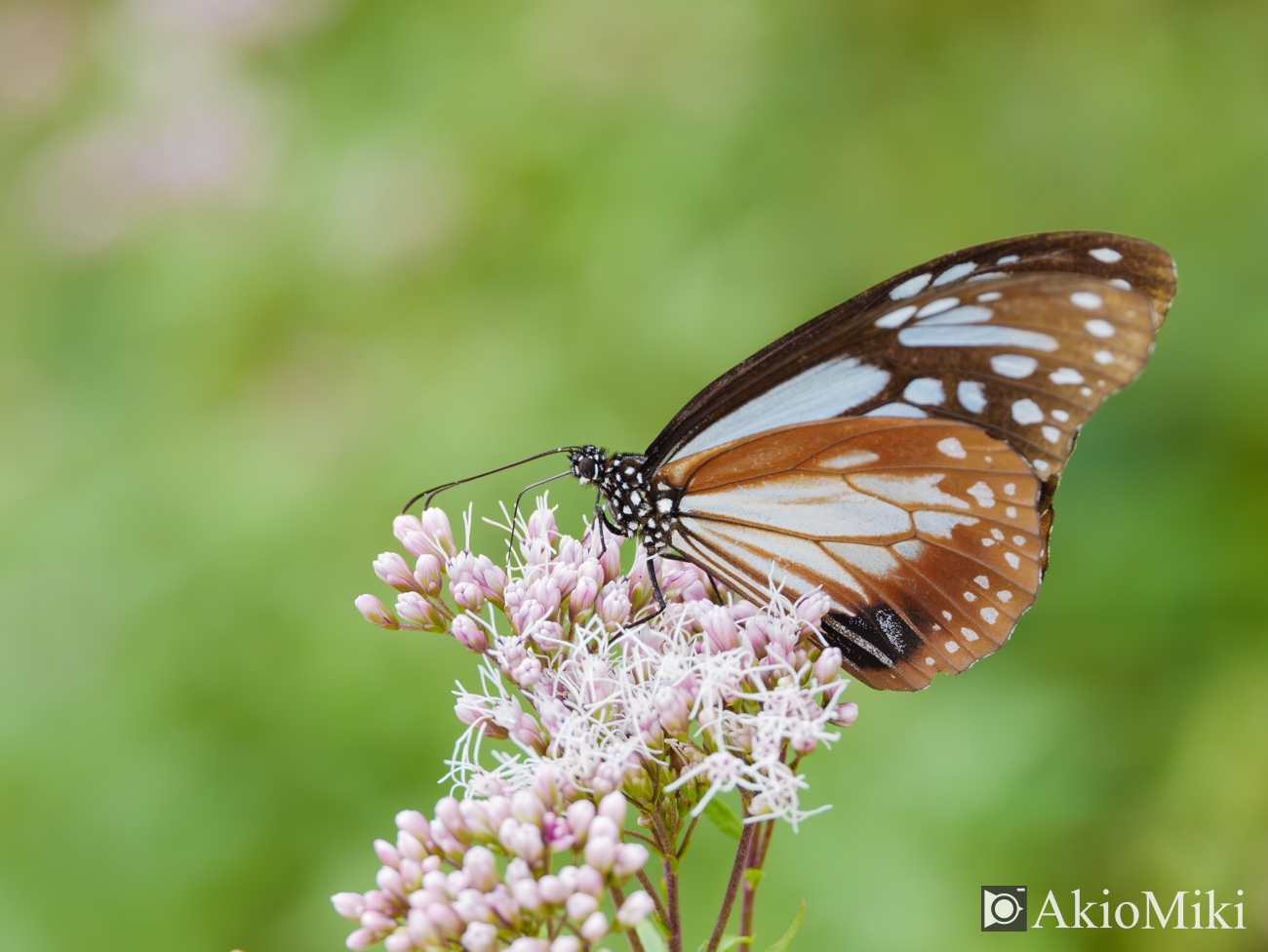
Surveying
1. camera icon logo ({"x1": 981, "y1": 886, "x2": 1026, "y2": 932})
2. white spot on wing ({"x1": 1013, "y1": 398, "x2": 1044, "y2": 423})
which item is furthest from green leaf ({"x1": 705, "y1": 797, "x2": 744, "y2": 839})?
camera icon logo ({"x1": 981, "y1": 886, "x2": 1026, "y2": 932})

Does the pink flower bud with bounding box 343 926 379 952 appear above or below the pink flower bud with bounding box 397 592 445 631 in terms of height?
below

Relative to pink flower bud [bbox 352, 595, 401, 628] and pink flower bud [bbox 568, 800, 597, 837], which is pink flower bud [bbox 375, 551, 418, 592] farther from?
pink flower bud [bbox 568, 800, 597, 837]

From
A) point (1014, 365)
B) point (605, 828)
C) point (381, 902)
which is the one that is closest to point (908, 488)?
point (1014, 365)

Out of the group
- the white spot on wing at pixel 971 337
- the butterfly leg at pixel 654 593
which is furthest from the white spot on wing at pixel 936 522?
the butterfly leg at pixel 654 593

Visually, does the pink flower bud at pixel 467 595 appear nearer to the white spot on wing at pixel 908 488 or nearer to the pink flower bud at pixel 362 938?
the pink flower bud at pixel 362 938

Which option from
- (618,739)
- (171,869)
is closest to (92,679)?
(171,869)

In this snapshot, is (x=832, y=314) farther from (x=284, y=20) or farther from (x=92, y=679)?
(x=284, y=20)
